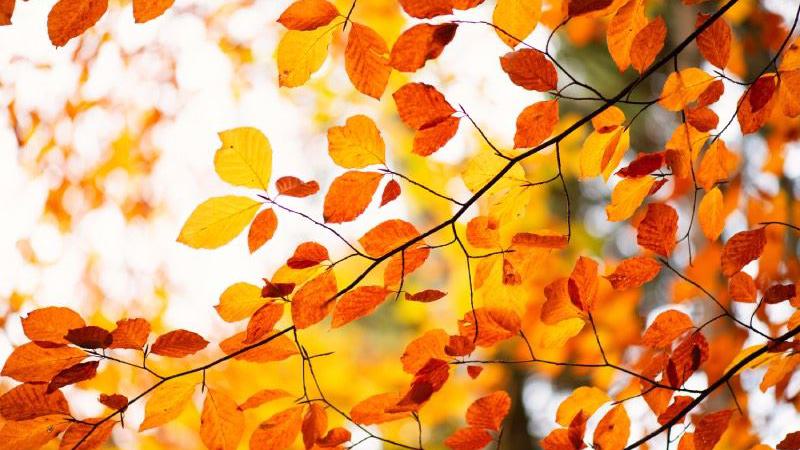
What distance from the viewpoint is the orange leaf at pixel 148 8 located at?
0.73 metres

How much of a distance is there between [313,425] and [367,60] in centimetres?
50

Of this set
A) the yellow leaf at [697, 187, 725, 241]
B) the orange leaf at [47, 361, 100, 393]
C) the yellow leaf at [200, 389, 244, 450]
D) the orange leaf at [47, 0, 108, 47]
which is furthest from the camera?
the yellow leaf at [697, 187, 725, 241]

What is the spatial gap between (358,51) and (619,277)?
48 cm

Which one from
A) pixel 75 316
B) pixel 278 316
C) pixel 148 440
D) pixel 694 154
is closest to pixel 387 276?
pixel 278 316

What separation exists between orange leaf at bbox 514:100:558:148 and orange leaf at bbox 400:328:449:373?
0.29 m

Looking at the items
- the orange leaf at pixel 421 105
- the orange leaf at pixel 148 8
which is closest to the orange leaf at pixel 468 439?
the orange leaf at pixel 421 105

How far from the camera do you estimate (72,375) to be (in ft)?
2.71

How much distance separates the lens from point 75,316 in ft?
2.76

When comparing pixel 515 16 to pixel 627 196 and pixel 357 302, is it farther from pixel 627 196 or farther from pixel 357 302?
pixel 357 302

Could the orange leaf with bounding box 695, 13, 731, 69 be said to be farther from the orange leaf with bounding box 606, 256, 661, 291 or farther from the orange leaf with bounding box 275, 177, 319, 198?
the orange leaf with bounding box 275, 177, 319, 198

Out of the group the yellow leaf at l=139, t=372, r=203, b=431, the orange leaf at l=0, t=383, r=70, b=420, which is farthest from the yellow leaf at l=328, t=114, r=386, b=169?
the orange leaf at l=0, t=383, r=70, b=420

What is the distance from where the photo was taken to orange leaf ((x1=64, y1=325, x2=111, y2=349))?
2.58 feet

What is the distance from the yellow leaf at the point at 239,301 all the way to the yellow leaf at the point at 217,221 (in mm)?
67

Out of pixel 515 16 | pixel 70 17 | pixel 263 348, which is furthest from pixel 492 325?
pixel 70 17
